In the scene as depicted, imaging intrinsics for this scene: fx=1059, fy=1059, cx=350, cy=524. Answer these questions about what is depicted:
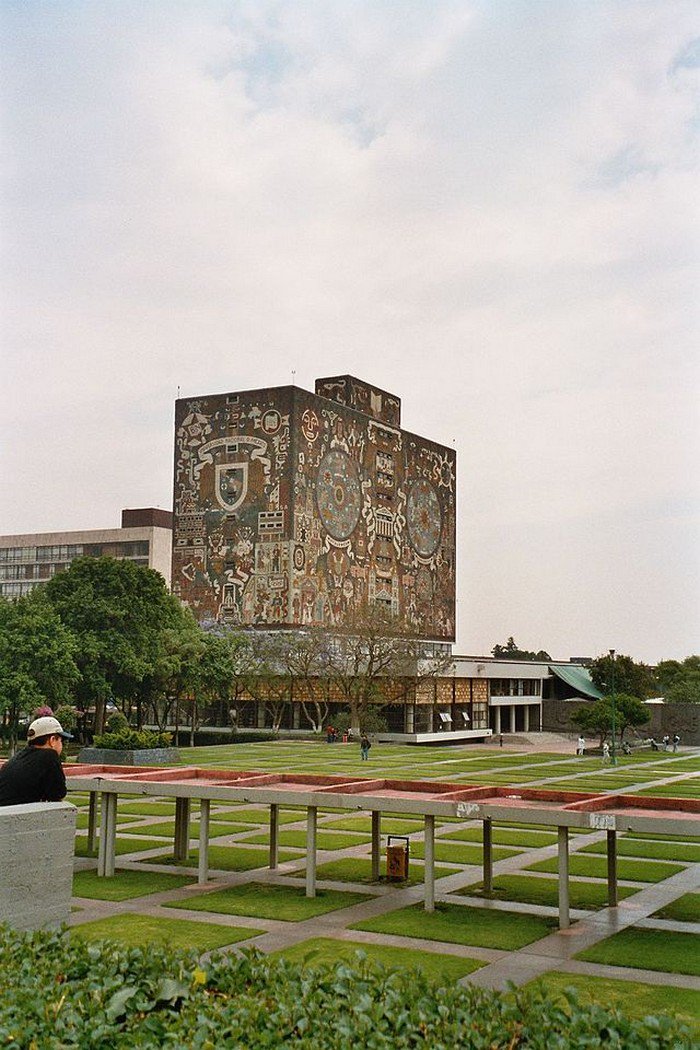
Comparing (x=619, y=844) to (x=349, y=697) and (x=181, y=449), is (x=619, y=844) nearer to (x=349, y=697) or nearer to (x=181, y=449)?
(x=349, y=697)

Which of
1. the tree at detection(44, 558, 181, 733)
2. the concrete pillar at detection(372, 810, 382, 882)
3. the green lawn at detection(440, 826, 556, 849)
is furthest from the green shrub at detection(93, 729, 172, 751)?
the concrete pillar at detection(372, 810, 382, 882)

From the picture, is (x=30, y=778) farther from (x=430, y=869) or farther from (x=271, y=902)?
(x=430, y=869)

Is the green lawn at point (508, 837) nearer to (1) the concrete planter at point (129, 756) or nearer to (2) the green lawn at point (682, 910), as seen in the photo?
(2) the green lawn at point (682, 910)

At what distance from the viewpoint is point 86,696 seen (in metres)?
52.6

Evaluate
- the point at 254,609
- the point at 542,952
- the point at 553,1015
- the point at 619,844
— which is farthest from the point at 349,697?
the point at 553,1015

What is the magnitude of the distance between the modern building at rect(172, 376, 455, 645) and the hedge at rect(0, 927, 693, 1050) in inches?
2566

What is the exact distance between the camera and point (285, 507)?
71812mm

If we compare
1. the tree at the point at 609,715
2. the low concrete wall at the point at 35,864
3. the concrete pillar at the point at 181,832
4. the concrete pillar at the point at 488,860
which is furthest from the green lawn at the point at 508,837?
the tree at the point at 609,715

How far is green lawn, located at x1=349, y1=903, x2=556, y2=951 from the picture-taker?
1295 cm

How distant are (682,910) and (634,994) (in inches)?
195

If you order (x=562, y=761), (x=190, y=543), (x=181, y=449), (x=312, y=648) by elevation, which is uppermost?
(x=181, y=449)

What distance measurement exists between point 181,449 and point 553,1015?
242 feet

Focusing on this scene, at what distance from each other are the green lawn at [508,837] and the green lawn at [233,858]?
4304 millimetres

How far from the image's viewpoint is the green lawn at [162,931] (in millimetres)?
12570
